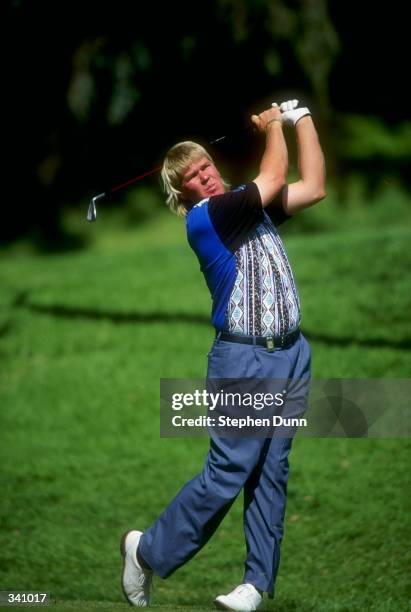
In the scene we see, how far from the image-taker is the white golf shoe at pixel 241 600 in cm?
371

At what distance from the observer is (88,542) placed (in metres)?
5.09

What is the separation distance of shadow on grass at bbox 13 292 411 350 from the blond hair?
3347mm

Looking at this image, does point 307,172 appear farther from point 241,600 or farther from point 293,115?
point 241,600

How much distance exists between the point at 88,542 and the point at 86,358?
275 cm

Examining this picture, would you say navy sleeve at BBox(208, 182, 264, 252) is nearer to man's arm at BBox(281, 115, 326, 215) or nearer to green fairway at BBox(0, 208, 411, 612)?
man's arm at BBox(281, 115, 326, 215)

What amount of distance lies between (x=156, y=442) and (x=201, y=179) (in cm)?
281

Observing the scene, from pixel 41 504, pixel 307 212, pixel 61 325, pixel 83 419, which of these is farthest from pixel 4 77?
pixel 41 504

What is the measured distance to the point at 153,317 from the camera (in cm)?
833

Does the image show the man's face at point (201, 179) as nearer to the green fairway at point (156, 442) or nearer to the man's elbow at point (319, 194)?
the man's elbow at point (319, 194)

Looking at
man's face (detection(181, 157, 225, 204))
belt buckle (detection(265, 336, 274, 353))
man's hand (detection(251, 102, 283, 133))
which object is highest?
man's hand (detection(251, 102, 283, 133))

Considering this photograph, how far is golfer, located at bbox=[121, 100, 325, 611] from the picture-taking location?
12.3ft

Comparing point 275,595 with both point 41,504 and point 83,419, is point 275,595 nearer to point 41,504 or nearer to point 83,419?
point 41,504

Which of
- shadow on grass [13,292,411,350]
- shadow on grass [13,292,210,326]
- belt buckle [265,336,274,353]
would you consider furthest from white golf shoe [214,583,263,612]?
shadow on grass [13,292,210,326]

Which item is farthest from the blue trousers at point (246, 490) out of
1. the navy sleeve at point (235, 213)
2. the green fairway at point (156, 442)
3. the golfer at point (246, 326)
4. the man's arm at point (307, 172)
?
the man's arm at point (307, 172)
